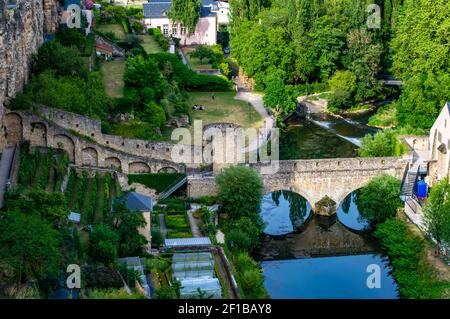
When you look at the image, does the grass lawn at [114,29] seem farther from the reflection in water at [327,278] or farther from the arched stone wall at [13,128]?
the reflection in water at [327,278]

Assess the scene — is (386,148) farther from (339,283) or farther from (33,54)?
(33,54)

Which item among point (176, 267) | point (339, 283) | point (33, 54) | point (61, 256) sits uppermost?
point (33, 54)

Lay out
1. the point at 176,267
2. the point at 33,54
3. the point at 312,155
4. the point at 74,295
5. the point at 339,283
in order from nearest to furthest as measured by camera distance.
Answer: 1. the point at 74,295
2. the point at 176,267
3. the point at 339,283
4. the point at 33,54
5. the point at 312,155

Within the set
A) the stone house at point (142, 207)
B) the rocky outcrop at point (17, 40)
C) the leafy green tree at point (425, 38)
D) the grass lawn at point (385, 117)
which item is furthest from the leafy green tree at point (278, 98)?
the stone house at point (142, 207)

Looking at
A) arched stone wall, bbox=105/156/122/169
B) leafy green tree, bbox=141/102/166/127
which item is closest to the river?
arched stone wall, bbox=105/156/122/169

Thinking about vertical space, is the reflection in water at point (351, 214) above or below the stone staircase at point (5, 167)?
below

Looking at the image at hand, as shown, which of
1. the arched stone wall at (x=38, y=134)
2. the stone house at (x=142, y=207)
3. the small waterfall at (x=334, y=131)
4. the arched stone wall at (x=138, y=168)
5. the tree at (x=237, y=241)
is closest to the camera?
the stone house at (x=142, y=207)

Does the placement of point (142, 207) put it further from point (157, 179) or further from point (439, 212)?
point (439, 212)
